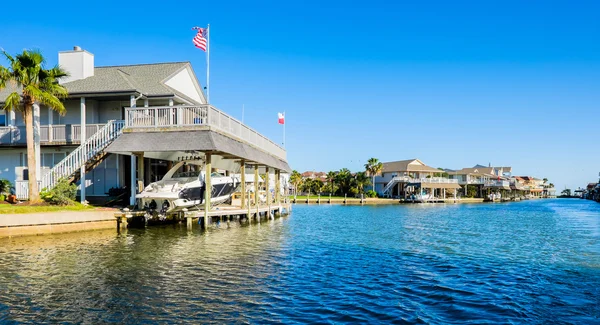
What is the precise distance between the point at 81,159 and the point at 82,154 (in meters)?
0.35

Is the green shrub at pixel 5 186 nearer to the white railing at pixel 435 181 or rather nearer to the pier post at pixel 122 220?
the pier post at pixel 122 220

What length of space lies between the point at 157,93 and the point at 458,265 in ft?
69.8

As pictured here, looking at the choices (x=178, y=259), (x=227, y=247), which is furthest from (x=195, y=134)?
(x=178, y=259)

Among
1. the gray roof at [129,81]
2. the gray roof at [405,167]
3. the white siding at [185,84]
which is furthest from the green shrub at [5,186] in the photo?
the gray roof at [405,167]

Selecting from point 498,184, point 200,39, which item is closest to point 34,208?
point 200,39

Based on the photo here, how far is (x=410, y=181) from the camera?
314ft

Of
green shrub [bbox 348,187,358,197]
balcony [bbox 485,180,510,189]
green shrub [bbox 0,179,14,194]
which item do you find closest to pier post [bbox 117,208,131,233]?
green shrub [bbox 0,179,14,194]

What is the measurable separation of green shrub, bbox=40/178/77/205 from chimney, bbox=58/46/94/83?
11.2 m

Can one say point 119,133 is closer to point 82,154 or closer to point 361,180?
point 82,154

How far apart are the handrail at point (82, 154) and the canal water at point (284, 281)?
678cm

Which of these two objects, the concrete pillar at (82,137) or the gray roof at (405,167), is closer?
the concrete pillar at (82,137)

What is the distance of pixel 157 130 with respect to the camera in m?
23.5

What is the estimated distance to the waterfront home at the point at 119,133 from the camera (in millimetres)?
23156

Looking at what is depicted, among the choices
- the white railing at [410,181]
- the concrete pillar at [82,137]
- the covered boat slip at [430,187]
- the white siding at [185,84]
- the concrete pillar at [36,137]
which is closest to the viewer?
the concrete pillar at [82,137]
